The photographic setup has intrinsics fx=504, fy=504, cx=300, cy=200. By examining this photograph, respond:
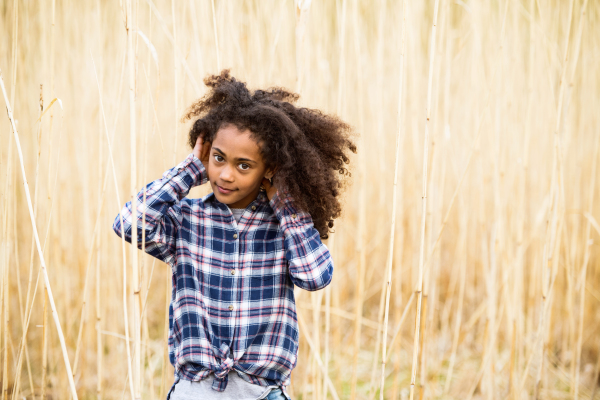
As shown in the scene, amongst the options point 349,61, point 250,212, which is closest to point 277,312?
point 250,212

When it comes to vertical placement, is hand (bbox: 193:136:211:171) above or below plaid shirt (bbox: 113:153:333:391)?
above

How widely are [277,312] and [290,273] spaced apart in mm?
86

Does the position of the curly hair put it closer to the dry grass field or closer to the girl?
the girl

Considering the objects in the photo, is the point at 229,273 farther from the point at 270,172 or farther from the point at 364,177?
the point at 364,177

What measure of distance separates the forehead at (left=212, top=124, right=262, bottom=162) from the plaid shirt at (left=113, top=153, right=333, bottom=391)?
9 cm

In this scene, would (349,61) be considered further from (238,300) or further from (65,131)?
(238,300)

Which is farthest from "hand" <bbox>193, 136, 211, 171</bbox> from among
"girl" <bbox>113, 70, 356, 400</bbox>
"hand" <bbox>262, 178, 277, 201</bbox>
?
"hand" <bbox>262, 178, 277, 201</bbox>

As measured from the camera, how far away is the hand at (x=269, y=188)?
937mm

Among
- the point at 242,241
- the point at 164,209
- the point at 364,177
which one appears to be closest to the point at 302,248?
the point at 242,241

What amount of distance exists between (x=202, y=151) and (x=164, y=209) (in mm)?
145

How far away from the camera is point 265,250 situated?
36.5 inches

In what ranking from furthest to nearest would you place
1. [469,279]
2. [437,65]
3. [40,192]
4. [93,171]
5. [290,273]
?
[469,279] < [40,192] < [93,171] < [437,65] < [290,273]

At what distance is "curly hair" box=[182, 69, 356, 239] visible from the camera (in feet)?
2.92

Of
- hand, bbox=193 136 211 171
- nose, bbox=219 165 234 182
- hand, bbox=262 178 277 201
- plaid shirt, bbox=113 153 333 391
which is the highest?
hand, bbox=193 136 211 171
